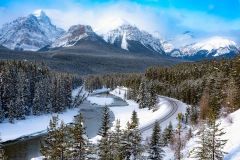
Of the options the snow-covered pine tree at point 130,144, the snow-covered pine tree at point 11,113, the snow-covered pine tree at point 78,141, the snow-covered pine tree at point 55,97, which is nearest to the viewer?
the snow-covered pine tree at point 78,141

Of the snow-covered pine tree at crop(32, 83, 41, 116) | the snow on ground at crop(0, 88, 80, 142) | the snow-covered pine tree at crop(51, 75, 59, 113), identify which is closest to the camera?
the snow on ground at crop(0, 88, 80, 142)

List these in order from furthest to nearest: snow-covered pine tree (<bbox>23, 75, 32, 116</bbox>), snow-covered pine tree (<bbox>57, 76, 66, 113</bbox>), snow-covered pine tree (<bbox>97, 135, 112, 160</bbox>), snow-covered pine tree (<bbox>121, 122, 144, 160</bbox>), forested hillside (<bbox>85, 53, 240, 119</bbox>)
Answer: snow-covered pine tree (<bbox>57, 76, 66, 113</bbox>) → snow-covered pine tree (<bbox>23, 75, 32, 116</bbox>) → forested hillside (<bbox>85, 53, 240, 119</bbox>) → snow-covered pine tree (<bbox>121, 122, 144, 160</bbox>) → snow-covered pine tree (<bbox>97, 135, 112, 160</bbox>)

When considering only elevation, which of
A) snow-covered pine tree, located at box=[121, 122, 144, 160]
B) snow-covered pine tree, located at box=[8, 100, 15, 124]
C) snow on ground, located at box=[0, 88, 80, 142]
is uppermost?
snow-covered pine tree, located at box=[121, 122, 144, 160]

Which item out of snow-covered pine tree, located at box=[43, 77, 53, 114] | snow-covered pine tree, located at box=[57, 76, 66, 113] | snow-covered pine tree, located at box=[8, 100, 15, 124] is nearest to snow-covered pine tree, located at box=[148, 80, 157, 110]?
snow-covered pine tree, located at box=[57, 76, 66, 113]

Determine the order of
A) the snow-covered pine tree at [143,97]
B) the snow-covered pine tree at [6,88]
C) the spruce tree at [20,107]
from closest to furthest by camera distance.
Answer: the spruce tree at [20,107] → the snow-covered pine tree at [6,88] → the snow-covered pine tree at [143,97]

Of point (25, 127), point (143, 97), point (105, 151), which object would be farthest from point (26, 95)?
point (105, 151)

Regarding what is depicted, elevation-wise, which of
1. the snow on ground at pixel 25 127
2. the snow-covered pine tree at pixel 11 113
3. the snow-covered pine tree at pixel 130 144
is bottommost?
the snow on ground at pixel 25 127

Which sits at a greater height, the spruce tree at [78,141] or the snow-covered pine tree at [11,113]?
the spruce tree at [78,141]

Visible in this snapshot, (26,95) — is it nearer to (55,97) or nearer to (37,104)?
(37,104)

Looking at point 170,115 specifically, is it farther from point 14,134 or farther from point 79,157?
point 79,157

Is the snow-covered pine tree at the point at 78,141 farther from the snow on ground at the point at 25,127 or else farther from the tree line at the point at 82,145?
the snow on ground at the point at 25,127

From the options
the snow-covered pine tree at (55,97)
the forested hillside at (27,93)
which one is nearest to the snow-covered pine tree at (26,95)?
the forested hillside at (27,93)

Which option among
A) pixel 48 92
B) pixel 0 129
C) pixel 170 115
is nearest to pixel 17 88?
pixel 48 92

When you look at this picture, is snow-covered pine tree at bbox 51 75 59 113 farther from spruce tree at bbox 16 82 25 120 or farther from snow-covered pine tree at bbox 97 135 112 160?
snow-covered pine tree at bbox 97 135 112 160
